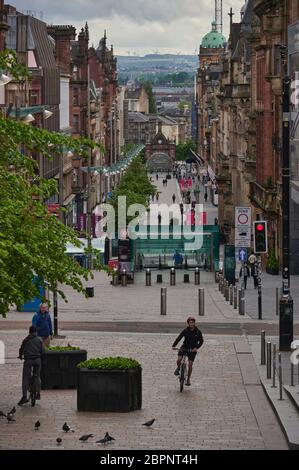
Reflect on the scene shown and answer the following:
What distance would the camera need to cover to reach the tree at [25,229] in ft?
84.9

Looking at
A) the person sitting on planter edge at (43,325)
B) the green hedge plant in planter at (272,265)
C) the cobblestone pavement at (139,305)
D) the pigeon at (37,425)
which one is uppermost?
the person sitting on planter edge at (43,325)

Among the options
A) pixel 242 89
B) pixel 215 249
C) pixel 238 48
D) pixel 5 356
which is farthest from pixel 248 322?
pixel 238 48

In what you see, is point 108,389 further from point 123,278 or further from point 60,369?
point 123,278

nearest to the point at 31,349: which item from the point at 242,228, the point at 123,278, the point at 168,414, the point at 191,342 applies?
the point at 168,414

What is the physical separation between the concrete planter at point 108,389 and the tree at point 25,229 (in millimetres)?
1831

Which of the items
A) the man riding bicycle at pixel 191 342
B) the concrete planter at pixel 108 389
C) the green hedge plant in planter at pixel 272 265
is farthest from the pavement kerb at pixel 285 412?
the green hedge plant in planter at pixel 272 265

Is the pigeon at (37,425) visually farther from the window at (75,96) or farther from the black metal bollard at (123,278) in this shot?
the window at (75,96)

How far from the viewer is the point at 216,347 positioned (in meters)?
37.9

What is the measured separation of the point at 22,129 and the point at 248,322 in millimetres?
18973

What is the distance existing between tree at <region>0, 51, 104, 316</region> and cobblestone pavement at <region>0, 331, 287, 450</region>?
2.24 metres

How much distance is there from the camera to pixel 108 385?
27141mm

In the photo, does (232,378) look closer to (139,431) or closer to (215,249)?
(139,431)

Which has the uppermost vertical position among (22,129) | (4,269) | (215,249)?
(22,129)

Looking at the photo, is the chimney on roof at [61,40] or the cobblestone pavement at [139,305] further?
the chimney on roof at [61,40]
